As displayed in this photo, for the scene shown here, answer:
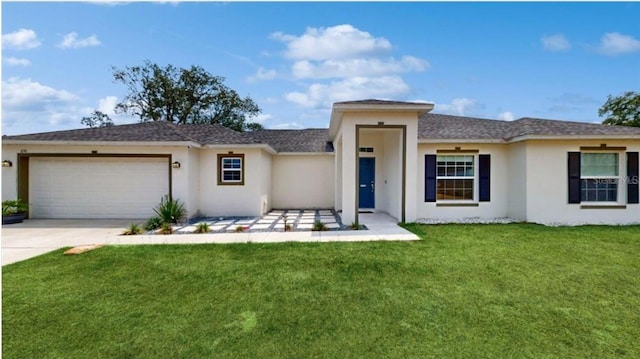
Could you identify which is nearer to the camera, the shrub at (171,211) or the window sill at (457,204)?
the shrub at (171,211)

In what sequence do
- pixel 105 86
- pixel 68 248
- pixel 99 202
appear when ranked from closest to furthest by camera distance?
pixel 68 248 < pixel 99 202 < pixel 105 86

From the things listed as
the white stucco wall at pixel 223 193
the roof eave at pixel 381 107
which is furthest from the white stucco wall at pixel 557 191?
the white stucco wall at pixel 223 193

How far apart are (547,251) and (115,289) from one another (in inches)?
332

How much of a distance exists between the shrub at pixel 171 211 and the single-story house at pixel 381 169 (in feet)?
0.92

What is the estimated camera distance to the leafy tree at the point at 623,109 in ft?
87.6

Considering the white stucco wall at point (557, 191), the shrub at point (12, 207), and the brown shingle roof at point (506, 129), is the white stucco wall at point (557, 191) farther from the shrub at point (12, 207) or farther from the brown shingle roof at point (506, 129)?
the shrub at point (12, 207)

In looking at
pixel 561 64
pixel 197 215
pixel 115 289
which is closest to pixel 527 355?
pixel 115 289

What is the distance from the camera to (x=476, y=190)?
37.6 feet

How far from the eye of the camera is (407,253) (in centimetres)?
675

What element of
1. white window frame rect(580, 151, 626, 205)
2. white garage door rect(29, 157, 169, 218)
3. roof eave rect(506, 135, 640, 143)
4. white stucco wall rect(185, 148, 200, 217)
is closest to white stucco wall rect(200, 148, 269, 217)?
white stucco wall rect(185, 148, 200, 217)

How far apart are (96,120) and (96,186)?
75.9 ft

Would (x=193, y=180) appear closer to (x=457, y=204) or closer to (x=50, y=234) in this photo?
(x=50, y=234)

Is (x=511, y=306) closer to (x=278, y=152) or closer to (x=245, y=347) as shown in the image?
(x=245, y=347)

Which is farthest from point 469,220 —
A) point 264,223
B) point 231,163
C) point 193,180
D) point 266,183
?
point 193,180
